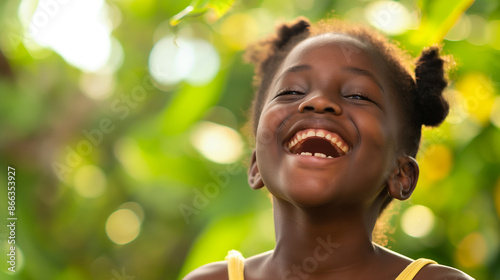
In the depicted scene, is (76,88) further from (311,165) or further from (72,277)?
(311,165)

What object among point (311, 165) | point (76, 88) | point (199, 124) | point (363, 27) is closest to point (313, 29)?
point (363, 27)

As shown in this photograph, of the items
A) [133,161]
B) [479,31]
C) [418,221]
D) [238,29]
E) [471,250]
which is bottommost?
[471,250]

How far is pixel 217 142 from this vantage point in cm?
274

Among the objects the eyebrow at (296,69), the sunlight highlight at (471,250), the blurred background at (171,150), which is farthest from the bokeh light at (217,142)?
the eyebrow at (296,69)

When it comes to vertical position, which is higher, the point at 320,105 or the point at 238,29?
the point at 238,29

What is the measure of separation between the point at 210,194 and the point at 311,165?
1456 millimetres

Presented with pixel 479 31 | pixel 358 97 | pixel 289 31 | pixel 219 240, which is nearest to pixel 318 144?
pixel 358 97

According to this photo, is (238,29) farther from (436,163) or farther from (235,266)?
(235,266)

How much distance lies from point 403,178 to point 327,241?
21cm

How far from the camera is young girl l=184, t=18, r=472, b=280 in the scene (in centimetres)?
129

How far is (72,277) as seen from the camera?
2.90 metres

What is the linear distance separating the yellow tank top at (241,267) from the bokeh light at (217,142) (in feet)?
3.80

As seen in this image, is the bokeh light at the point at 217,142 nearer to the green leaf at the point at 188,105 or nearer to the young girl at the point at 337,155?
the green leaf at the point at 188,105

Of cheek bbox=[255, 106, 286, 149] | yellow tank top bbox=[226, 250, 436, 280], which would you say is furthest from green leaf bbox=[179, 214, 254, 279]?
cheek bbox=[255, 106, 286, 149]
